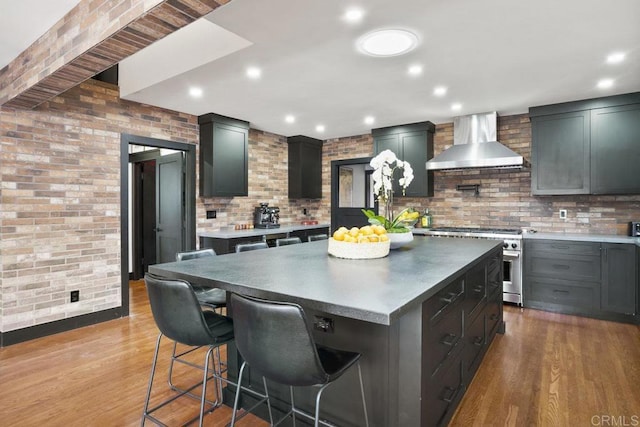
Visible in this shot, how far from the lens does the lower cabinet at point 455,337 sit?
170cm

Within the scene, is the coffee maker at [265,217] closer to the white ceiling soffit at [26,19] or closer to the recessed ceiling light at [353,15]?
the white ceiling soffit at [26,19]

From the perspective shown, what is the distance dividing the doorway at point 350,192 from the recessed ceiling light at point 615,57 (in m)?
3.49

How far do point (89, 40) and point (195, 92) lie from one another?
1727 mm

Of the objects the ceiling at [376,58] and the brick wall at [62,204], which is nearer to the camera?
the ceiling at [376,58]

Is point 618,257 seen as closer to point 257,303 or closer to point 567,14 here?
point 567,14

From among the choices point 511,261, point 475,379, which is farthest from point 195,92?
point 511,261

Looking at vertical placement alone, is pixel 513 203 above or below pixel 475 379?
above

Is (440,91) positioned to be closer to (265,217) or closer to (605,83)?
(605,83)

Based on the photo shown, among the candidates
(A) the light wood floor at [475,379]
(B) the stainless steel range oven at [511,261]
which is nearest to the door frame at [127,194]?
(A) the light wood floor at [475,379]

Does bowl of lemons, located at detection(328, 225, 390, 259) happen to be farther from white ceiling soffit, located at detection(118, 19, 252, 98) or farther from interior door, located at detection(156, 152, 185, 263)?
interior door, located at detection(156, 152, 185, 263)

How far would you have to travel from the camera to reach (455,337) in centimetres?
206

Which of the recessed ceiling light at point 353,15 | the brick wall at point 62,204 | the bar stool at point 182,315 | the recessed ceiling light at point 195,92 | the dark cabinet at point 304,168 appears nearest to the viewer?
the bar stool at point 182,315

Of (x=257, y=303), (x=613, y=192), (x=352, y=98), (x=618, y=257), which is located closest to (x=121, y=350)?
(x=257, y=303)

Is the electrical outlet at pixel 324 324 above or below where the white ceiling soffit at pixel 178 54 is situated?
below
